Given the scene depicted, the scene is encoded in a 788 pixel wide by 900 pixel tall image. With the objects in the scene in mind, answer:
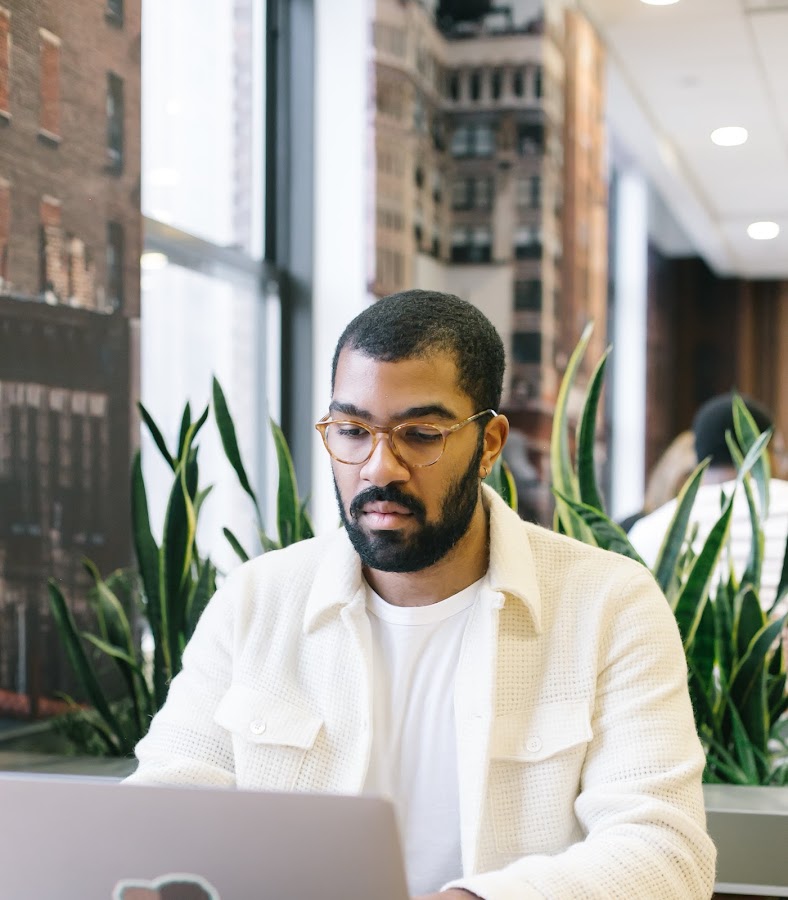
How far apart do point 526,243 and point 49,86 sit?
2354 mm

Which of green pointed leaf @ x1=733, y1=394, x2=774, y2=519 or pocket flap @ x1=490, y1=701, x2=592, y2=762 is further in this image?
green pointed leaf @ x1=733, y1=394, x2=774, y2=519

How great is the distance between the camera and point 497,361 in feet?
4.64

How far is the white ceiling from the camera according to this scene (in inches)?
187

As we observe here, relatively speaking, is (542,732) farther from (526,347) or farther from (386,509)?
(526,347)

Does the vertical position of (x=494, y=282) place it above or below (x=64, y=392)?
above

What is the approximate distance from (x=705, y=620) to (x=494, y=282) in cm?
246

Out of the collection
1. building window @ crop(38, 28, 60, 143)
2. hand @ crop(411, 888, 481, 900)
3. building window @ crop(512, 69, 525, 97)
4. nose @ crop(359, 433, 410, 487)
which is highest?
building window @ crop(512, 69, 525, 97)

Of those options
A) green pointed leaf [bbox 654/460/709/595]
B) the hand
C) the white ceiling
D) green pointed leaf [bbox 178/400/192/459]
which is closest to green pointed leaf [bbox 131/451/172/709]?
green pointed leaf [bbox 178/400/192/459]

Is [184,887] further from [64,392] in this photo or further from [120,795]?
[64,392]

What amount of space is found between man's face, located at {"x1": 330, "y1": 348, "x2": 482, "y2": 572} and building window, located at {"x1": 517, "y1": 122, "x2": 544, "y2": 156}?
3.16 meters

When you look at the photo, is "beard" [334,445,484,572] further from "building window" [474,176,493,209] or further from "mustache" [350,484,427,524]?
"building window" [474,176,493,209]

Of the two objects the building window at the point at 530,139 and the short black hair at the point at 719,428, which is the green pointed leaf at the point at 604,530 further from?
the building window at the point at 530,139

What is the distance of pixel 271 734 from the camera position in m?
1.33

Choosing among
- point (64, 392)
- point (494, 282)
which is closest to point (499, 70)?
point (494, 282)
